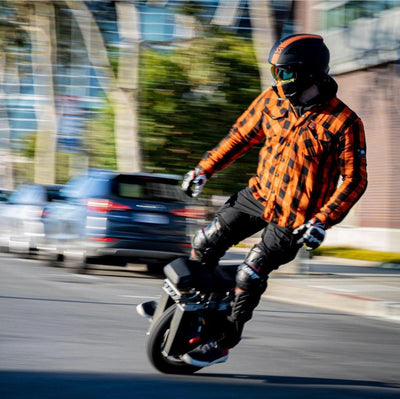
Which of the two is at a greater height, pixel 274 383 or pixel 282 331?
pixel 274 383

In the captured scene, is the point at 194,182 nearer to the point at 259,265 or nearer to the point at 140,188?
the point at 259,265

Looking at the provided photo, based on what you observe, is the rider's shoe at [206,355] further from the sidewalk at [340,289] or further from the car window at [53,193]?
the car window at [53,193]

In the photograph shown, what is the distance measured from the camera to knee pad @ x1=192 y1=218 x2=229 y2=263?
544 centimetres

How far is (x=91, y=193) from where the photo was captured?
13.5m

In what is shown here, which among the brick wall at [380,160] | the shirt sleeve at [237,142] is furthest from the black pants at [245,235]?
the brick wall at [380,160]

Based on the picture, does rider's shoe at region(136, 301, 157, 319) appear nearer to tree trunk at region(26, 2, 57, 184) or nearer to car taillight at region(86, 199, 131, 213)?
car taillight at region(86, 199, 131, 213)

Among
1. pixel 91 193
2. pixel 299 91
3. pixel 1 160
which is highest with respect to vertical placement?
pixel 299 91

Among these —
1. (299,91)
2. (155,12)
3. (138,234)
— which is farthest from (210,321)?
(155,12)

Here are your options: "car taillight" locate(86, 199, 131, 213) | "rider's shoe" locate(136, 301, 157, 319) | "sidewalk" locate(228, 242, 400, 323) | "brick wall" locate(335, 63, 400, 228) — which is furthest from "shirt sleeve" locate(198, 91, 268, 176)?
"brick wall" locate(335, 63, 400, 228)

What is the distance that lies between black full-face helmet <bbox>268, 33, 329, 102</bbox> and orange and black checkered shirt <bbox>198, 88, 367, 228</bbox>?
161 mm

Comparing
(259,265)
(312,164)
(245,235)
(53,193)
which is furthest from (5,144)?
(312,164)

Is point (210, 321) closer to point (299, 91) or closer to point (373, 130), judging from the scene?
point (299, 91)

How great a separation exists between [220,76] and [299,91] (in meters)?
10.6

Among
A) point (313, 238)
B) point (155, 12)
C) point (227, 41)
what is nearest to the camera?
point (313, 238)
